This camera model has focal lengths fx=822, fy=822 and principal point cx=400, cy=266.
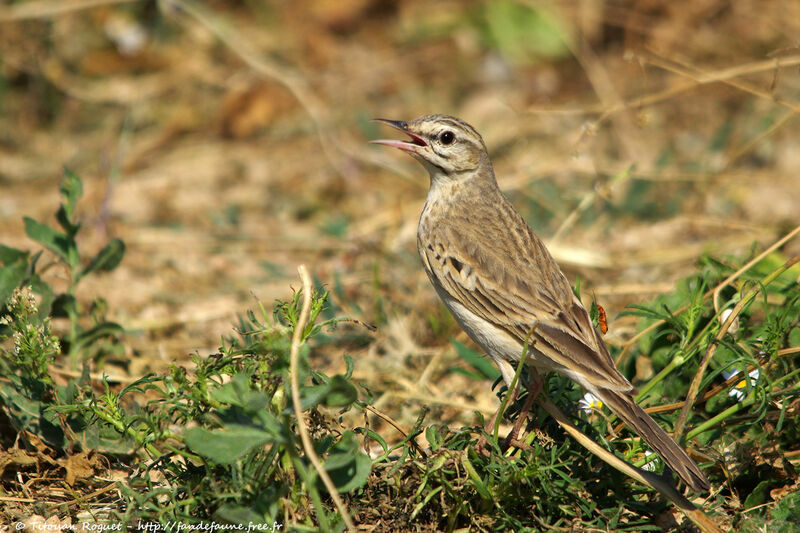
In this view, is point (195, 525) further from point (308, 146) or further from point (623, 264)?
point (308, 146)

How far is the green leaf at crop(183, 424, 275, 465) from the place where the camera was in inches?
113

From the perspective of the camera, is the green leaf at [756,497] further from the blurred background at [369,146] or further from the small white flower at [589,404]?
the blurred background at [369,146]

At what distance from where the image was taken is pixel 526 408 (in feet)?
12.7

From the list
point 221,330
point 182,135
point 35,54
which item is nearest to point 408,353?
point 221,330

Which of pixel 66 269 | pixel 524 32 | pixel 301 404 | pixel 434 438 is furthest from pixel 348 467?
pixel 524 32

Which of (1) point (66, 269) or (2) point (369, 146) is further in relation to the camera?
(2) point (369, 146)

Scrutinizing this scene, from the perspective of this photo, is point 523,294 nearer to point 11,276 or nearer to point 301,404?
point 301,404

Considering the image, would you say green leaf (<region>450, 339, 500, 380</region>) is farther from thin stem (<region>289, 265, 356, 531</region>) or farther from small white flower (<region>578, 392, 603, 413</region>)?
thin stem (<region>289, 265, 356, 531</region>)

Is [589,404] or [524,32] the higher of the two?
[524,32]

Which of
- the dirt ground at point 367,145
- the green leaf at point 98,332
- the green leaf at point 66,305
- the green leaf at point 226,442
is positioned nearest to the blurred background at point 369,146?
the dirt ground at point 367,145

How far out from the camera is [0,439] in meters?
4.19

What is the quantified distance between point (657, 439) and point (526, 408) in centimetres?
65

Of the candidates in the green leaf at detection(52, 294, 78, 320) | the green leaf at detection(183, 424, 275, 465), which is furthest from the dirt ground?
the green leaf at detection(183, 424, 275, 465)

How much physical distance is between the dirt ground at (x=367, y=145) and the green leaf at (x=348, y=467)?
182 cm
